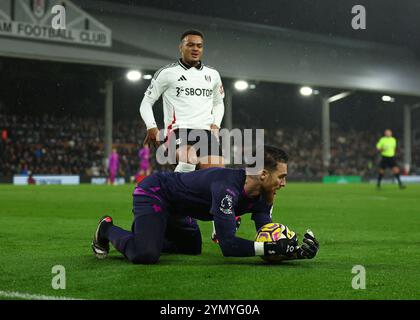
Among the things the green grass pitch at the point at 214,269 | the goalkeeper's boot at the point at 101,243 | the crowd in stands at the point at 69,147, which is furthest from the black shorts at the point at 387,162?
the goalkeeper's boot at the point at 101,243

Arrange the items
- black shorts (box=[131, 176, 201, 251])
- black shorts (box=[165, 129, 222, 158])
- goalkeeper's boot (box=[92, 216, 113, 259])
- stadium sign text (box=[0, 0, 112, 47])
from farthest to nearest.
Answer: stadium sign text (box=[0, 0, 112, 47])
black shorts (box=[165, 129, 222, 158])
goalkeeper's boot (box=[92, 216, 113, 259])
black shorts (box=[131, 176, 201, 251])

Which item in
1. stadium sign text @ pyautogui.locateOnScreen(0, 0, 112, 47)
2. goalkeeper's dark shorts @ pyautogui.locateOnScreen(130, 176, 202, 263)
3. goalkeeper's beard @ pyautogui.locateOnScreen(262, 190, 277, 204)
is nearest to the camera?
goalkeeper's beard @ pyautogui.locateOnScreen(262, 190, 277, 204)

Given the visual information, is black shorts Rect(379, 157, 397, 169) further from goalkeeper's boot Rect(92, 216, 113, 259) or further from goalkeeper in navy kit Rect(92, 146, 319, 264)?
goalkeeper's boot Rect(92, 216, 113, 259)

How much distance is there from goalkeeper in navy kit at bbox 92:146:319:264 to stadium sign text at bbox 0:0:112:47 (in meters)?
25.0

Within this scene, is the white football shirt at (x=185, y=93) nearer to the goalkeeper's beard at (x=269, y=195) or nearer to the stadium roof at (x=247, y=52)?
the goalkeeper's beard at (x=269, y=195)

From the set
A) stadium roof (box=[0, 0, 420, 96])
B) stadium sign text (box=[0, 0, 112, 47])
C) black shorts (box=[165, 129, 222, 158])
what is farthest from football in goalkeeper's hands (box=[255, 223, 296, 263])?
stadium roof (box=[0, 0, 420, 96])

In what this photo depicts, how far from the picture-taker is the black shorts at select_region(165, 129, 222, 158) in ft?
24.3

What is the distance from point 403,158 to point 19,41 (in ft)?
101

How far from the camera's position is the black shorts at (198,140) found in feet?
24.3

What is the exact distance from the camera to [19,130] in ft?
119

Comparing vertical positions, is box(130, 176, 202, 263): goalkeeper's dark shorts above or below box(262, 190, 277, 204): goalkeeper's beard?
below

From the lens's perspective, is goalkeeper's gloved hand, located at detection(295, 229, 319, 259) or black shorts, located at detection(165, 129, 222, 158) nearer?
goalkeeper's gloved hand, located at detection(295, 229, 319, 259)
